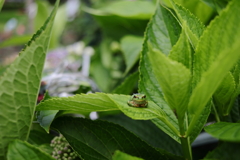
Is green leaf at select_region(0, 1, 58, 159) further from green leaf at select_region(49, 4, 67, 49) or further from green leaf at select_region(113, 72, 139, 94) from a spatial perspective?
green leaf at select_region(49, 4, 67, 49)

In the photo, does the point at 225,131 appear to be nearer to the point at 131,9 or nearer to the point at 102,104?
the point at 102,104

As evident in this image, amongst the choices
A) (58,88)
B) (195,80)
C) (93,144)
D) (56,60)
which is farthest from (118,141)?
(56,60)

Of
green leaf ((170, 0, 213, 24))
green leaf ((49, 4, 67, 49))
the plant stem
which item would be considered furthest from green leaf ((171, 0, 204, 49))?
green leaf ((49, 4, 67, 49))

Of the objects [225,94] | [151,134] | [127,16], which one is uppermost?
[127,16]

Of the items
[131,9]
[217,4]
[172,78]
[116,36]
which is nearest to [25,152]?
[172,78]

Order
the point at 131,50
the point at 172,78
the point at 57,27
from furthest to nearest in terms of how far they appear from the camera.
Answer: the point at 57,27, the point at 131,50, the point at 172,78
